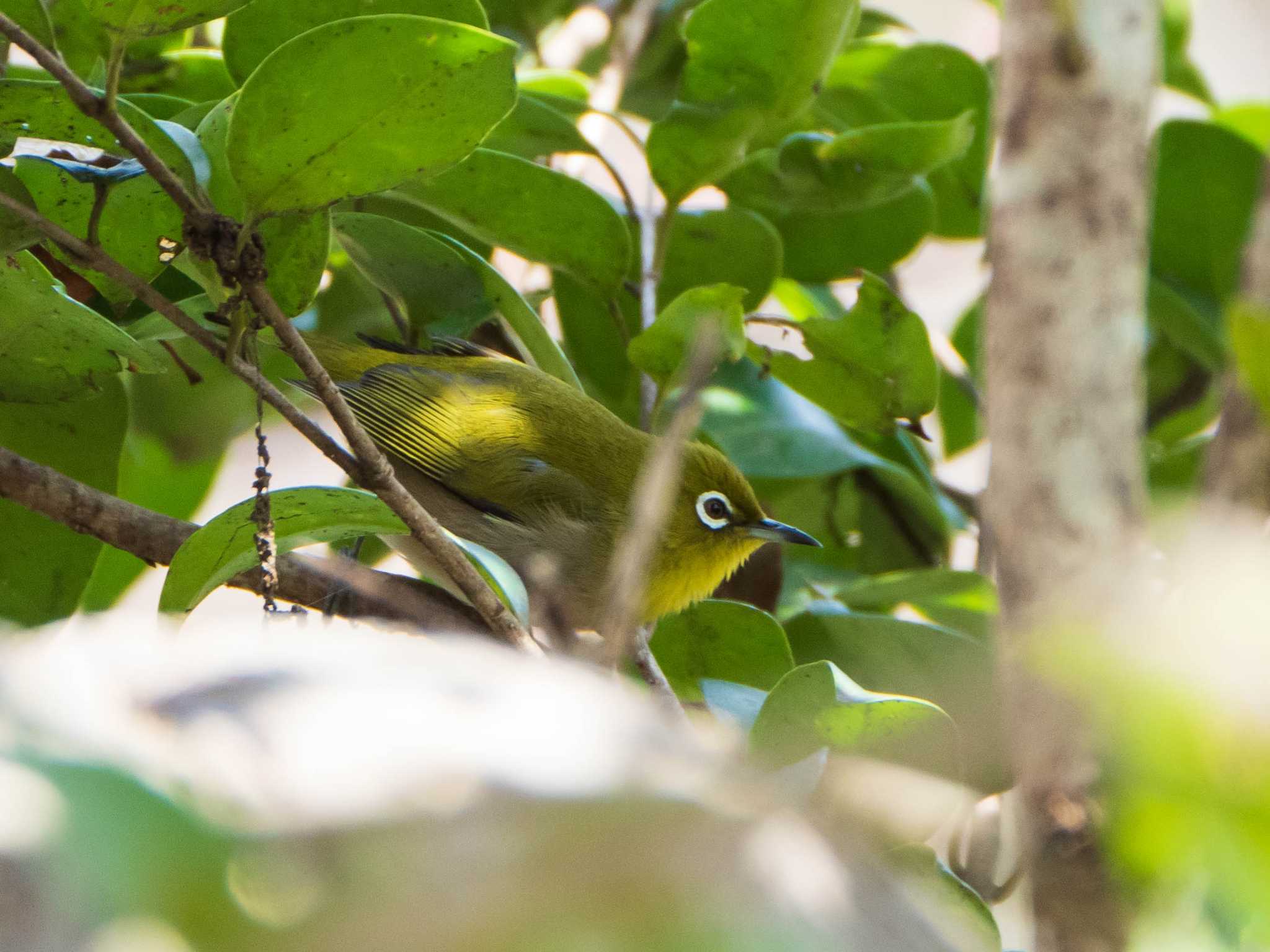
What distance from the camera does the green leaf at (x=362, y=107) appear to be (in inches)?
48.5

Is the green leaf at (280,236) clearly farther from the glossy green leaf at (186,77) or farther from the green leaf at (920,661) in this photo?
the green leaf at (920,661)

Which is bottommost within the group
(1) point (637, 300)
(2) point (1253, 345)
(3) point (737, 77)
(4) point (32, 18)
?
(1) point (637, 300)

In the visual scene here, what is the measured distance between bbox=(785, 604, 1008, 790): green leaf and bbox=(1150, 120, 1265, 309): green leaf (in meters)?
1.03

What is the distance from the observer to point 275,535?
1.40 metres

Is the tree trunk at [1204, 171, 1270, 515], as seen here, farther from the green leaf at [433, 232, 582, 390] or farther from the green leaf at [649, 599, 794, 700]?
the green leaf at [433, 232, 582, 390]

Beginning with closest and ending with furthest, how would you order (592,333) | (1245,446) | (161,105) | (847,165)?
1. (1245,446)
2. (161,105)
3. (847,165)
4. (592,333)

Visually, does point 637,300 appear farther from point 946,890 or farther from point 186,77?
point 946,890

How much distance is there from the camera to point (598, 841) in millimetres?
425

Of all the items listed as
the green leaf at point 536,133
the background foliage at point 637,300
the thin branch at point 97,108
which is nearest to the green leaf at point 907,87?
the background foliage at point 637,300

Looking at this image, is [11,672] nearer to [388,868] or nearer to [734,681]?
[388,868]

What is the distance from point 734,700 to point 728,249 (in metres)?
0.94

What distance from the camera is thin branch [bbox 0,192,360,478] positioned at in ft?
3.91

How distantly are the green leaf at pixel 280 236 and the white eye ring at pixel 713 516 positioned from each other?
145 cm

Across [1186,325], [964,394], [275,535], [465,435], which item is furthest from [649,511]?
[465,435]
